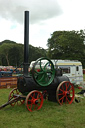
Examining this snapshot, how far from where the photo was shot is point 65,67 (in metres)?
13.0

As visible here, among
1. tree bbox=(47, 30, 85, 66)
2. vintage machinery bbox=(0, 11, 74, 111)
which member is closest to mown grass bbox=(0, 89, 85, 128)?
vintage machinery bbox=(0, 11, 74, 111)

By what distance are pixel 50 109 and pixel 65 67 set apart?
6.78 metres

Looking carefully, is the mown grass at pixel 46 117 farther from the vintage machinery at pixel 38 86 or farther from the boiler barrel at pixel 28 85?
the boiler barrel at pixel 28 85

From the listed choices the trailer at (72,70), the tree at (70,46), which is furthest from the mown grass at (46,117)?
the tree at (70,46)

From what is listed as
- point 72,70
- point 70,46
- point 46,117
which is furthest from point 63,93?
point 70,46

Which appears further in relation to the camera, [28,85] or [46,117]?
[28,85]

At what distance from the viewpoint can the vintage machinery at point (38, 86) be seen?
633 centimetres

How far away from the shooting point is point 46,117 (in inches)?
223

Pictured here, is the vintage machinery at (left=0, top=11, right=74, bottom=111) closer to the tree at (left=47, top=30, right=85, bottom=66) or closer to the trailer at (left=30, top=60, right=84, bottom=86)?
the trailer at (left=30, top=60, right=84, bottom=86)

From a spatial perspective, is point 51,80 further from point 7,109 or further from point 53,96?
point 7,109

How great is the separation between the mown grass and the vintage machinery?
0.32 meters

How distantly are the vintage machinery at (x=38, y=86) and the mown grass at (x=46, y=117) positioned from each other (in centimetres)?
32

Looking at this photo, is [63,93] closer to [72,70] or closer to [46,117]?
[46,117]

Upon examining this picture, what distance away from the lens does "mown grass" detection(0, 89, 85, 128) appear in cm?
495
